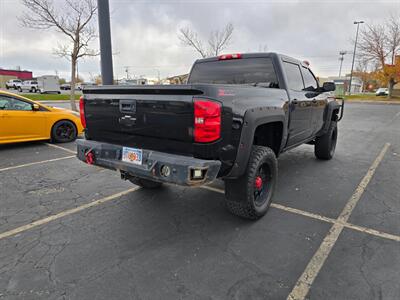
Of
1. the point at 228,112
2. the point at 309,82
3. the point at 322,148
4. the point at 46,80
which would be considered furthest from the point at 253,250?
the point at 46,80

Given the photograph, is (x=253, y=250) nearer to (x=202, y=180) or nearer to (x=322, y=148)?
(x=202, y=180)

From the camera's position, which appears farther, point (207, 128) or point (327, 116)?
point (327, 116)

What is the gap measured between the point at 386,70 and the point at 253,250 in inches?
1596

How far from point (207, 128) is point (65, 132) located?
677cm

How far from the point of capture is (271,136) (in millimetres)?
3705

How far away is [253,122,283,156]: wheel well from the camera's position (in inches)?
142

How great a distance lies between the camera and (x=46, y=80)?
146 ft

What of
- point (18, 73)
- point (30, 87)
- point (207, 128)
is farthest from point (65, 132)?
point (18, 73)

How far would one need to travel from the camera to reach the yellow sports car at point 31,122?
22.1ft

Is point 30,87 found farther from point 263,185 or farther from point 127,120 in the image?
point 263,185

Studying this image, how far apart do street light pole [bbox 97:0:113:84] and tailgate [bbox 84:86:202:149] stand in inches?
195

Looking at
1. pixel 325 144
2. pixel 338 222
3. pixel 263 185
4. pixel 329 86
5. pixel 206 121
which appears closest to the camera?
pixel 206 121

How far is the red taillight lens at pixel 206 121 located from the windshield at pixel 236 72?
1.81 metres

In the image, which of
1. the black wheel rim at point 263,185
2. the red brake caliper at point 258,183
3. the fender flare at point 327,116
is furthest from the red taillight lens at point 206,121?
the fender flare at point 327,116
